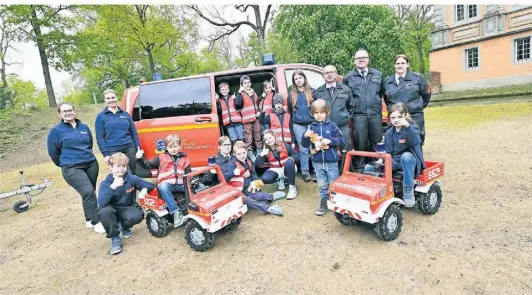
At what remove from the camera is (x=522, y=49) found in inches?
636

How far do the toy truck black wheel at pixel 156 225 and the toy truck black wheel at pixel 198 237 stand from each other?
0.56m

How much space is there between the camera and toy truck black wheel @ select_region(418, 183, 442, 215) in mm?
3466

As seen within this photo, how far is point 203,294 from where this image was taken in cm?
256

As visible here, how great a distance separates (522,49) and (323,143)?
60.3 ft

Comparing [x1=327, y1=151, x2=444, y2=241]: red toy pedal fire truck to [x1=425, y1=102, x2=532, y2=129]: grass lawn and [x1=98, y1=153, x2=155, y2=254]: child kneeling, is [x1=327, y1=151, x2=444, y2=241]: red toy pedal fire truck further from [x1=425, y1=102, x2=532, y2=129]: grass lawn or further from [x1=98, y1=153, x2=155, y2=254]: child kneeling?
[x1=425, y1=102, x2=532, y2=129]: grass lawn

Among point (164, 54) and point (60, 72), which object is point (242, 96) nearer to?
point (60, 72)

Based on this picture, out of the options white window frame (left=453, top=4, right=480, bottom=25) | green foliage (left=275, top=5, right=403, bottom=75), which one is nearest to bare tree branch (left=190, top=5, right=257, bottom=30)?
green foliage (left=275, top=5, right=403, bottom=75)

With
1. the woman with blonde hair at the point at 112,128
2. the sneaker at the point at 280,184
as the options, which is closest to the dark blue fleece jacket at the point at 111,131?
the woman with blonde hair at the point at 112,128

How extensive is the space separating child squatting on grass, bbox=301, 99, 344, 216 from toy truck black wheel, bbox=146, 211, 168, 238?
180cm

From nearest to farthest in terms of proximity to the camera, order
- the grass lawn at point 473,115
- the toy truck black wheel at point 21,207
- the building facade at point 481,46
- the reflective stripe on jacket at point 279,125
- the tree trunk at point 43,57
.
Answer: the reflective stripe on jacket at point 279,125, the toy truck black wheel at point 21,207, the grass lawn at point 473,115, the tree trunk at point 43,57, the building facade at point 481,46

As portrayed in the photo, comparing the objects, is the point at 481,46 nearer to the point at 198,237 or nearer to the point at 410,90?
the point at 410,90

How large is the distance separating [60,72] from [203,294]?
60.5 feet

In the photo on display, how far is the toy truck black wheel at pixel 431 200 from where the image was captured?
11.4 ft

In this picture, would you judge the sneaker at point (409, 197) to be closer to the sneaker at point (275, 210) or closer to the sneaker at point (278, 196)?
the sneaker at point (275, 210)
